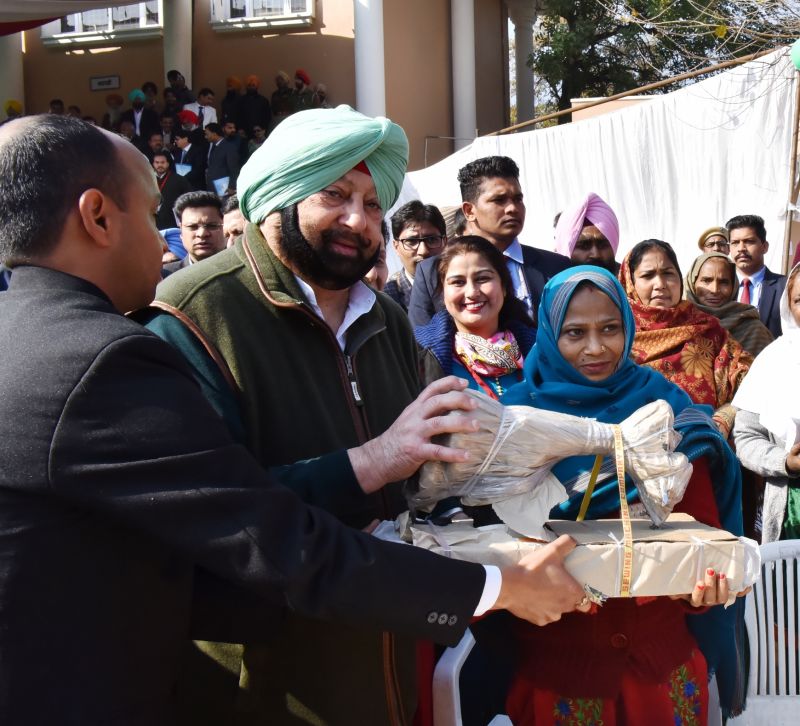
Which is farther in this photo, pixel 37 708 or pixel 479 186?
pixel 479 186

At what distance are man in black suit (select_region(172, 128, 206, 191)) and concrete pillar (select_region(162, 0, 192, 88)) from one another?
341 cm

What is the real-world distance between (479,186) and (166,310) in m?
3.13

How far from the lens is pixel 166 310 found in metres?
1.73

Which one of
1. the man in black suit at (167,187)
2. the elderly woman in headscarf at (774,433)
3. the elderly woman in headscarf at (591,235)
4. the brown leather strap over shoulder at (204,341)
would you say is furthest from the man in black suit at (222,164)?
the brown leather strap over shoulder at (204,341)

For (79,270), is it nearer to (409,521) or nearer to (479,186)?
(409,521)

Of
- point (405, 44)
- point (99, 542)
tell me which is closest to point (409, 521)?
point (99, 542)

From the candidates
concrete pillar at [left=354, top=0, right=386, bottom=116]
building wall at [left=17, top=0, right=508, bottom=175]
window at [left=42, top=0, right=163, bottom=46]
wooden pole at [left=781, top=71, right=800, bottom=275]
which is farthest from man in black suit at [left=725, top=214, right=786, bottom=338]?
window at [left=42, top=0, right=163, bottom=46]

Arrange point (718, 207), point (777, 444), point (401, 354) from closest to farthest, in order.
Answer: point (401, 354) < point (777, 444) < point (718, 207)

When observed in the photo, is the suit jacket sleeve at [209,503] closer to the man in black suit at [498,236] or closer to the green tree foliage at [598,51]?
the man in black suit at [498,236]

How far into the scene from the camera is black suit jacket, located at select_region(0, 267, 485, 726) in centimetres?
129

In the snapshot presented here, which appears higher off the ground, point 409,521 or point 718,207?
point 718,207

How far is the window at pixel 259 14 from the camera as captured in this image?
1498 centimetres

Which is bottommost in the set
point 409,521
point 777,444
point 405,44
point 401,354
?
point 777,444

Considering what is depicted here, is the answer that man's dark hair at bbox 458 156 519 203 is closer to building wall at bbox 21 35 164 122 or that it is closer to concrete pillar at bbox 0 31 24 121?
building wall at bbox 21 35 164 122
